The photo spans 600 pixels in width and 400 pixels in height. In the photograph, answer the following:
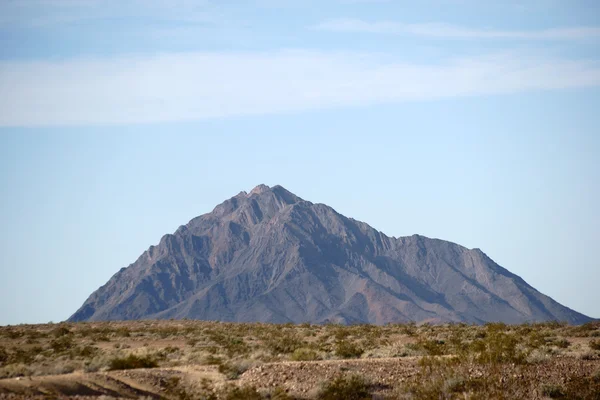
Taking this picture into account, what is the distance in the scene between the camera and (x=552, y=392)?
1036 inches

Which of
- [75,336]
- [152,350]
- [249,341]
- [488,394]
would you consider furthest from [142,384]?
[75,336]

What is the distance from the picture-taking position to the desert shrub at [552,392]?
2627cm

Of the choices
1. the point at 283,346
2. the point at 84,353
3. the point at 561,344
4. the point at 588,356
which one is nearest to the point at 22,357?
the point at 84,353


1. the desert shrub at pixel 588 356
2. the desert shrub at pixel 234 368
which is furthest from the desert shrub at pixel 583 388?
the desert shrub at pixel 234 368

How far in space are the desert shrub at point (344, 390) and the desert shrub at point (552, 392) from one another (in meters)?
5.65

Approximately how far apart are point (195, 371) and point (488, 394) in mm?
11223

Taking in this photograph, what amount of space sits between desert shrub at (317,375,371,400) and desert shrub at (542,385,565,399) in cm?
565

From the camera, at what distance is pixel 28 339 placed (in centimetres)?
5097

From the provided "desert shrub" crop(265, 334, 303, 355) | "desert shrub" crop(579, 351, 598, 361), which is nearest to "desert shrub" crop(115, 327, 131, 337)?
"desert shrub" crop(265, 334, 303, 355)

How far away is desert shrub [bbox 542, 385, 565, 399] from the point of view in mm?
26266

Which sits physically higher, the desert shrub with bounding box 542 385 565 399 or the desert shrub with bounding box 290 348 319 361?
the desert shrub with bounding box 290 348 319 361

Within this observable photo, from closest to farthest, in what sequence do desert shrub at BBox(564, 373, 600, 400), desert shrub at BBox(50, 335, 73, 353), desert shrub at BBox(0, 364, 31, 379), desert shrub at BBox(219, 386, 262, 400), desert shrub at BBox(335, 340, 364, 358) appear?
desert shrub at BBox(219, 386, 262, 400) < desert shrub at BBox(564, 373, 600, 400) < desert shrub at BBox(0, 364, 31, 379) < desert shrub at BBox(335, 340, 364, 358) < desert shrub at BBox(50, 335, 73, 353)

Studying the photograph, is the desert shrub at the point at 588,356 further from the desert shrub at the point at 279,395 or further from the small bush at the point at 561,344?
the desert shrub at the point at 279,395

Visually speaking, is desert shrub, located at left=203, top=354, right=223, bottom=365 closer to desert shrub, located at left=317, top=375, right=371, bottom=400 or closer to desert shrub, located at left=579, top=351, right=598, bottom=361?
desert shrub, located at left=317, top=375, right=371, bottom=400
